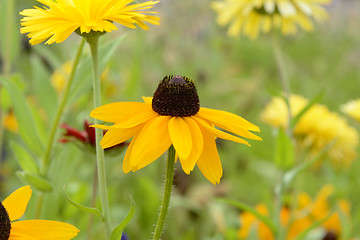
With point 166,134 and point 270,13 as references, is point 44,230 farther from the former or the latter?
point 270,13

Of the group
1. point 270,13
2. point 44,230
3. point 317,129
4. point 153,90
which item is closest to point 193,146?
point 44,230

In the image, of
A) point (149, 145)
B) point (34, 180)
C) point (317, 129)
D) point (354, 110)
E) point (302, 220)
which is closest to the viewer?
point (149, 145)

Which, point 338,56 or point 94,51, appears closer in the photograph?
point 94,51

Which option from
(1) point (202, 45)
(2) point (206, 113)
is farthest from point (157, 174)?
(1) point (202, 45)

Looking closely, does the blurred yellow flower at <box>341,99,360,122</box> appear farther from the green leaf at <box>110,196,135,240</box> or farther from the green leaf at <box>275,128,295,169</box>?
the green leaf at <box>110,196,135,240</box>

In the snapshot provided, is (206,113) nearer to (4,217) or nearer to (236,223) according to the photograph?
(4,217)

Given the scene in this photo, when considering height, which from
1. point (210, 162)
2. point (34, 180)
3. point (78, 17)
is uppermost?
point (78, 17)

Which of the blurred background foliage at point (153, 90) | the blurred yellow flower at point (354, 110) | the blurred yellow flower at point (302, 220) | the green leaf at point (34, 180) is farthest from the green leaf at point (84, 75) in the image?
the blurred yellow flower at point (302, 220)
